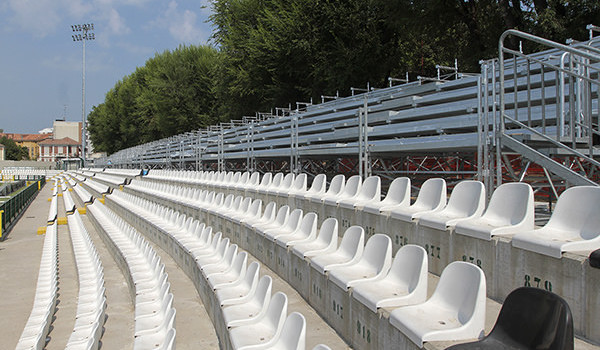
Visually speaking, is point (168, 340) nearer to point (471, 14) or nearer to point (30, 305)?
point (30, 305)

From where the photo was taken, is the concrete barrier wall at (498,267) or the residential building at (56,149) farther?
the residential building at (56,149)

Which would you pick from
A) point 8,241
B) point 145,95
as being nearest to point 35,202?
point 8,241

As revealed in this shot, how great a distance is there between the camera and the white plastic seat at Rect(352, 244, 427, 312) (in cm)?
231

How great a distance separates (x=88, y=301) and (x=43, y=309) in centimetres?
72

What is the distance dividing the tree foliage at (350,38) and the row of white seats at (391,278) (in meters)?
10.4

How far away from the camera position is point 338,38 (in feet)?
61.6

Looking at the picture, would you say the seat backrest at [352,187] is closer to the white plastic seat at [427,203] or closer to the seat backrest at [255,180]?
the white plastic seat at [427,203]

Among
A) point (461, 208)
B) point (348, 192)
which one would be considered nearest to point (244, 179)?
point (348, 192)

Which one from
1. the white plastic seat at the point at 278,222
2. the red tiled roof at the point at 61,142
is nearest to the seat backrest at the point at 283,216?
the white plastic seat at the point at 278,222

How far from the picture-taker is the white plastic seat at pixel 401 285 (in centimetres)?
231

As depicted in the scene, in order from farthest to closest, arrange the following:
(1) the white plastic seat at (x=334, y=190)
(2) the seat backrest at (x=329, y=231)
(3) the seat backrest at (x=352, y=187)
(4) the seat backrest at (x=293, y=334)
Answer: (1) the white plastic seat at (x=334, y=190) < (3) the seat backrest at (x=352, y=187) < (2) the seat backrest at (x=329, y=231) < (4) the seat backrest at (x=293, y=334)

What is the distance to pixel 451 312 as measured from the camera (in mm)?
2072

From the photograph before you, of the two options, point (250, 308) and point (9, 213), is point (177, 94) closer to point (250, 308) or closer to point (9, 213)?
point (9, 213)

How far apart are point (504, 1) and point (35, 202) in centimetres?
2442
